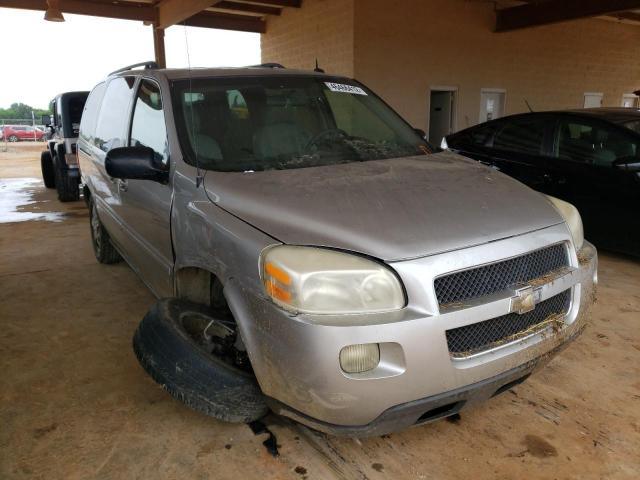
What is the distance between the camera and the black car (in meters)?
4.50

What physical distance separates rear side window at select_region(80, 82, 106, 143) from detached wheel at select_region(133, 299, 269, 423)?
2.76m

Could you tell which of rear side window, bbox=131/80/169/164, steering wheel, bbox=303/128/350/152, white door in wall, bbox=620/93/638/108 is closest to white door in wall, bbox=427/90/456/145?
white door in wall, bbox=620/93/638/108

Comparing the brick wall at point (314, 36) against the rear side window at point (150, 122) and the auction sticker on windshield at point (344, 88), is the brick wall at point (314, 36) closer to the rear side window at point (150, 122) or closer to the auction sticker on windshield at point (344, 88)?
the auction sticker on windshield at point (344, 88)

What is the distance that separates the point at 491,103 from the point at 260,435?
11933 millimetres

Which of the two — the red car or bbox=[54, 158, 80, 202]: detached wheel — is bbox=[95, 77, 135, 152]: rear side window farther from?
the red car

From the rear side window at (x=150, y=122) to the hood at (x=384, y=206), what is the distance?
54 cm

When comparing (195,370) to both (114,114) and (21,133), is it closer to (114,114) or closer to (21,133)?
(114,114)

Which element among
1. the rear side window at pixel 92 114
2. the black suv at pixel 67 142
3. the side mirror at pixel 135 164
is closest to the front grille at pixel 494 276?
the side mirror at pixel 135 164

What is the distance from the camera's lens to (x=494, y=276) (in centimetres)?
183

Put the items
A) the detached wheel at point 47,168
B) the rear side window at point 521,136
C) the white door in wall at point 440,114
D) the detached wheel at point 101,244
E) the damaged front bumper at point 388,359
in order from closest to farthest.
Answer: the damaged front bumper at point 388,359 < the detached wheel at point 101,244 < the rear side window at point 521,136 < the detached wheel at point 47,168 < the white door in wall at point 440,114

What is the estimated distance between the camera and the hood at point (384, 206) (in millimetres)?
1800

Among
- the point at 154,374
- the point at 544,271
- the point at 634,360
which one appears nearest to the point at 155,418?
the point at 154,374

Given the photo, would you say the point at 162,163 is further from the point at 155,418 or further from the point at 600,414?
the point at 600,414

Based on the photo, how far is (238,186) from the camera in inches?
86.3
